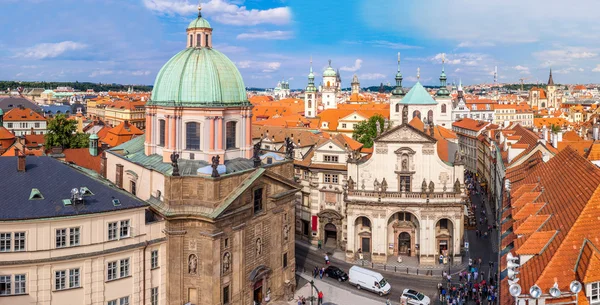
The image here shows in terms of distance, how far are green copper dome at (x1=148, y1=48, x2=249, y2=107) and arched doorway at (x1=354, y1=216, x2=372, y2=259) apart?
20976mm

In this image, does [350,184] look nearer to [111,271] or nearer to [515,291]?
[111,271]

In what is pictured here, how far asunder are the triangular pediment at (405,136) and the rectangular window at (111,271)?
106ft

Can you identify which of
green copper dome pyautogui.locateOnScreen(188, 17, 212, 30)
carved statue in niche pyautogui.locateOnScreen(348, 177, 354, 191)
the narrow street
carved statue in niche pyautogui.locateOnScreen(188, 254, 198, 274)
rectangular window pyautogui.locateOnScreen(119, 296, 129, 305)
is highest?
green copper dome pyautogui.locateOnScreen(188, 17, 212, 30)

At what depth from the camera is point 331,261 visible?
63250 millimetres

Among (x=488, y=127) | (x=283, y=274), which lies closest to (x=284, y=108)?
(x=488, y=127)

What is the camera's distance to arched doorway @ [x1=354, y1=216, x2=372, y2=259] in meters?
63.4

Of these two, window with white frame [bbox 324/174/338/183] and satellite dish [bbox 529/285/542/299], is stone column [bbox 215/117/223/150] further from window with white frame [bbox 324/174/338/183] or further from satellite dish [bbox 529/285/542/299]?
satellite dish [bbox 529/285/542/299]

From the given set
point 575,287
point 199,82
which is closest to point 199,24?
point 199,82

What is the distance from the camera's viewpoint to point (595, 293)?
74.9ft

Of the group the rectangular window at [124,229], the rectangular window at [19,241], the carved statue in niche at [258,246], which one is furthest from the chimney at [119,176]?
the rectangular window at [19,241]

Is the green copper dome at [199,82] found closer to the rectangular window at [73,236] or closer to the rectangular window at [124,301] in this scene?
the rectangular window at [73,236]

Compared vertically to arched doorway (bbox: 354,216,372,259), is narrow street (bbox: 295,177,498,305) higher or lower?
lower

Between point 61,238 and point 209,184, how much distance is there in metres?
10.7

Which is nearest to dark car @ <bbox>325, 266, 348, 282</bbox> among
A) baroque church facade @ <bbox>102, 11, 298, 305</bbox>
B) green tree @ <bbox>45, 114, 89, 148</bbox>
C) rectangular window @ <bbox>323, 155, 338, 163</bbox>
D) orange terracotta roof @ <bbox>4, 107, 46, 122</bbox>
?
baroque church facade @ <bbox>102, 11, 298, 305</bbox>
